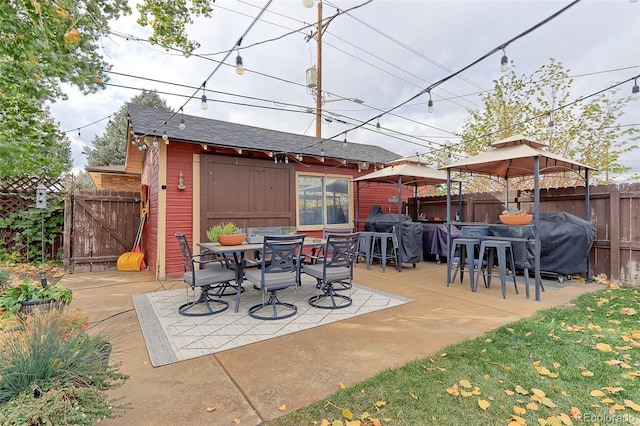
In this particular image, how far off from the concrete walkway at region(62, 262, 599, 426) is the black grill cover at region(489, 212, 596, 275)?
0.55m

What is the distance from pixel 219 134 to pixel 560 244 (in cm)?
→ 689

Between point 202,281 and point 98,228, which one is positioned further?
point 98,228

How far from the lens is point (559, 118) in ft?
28.2

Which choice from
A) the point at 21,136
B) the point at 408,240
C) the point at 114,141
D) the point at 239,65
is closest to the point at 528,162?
the point at 408,240

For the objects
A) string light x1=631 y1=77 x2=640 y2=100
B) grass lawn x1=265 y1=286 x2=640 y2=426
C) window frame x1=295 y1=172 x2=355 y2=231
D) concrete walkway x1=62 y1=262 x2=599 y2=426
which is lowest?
concrete walkway x1=62 y1=262 x2=599 y2=426

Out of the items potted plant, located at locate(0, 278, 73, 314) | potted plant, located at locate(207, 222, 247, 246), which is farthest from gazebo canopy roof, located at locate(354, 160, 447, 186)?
potted plant, located at locate(0, 278, 73, 314)

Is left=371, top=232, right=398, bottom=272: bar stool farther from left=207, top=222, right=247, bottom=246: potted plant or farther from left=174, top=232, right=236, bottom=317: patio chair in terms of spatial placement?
left=174, top=232, right=236, bottom=317: patio chair

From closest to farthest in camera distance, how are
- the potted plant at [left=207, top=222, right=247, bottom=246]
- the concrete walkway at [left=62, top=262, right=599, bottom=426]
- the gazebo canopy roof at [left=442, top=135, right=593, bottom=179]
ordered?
the concrete walkway at [left=62, top=262, right=599, bottom=426] → the potted plant at [left=207, top=222, right=247, bottom=246] → the gazebo canopy roof at [left=442, top=135, right=593, bottom=179]

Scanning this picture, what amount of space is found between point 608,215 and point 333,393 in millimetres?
5810

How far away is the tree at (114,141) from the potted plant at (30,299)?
17.7 meters

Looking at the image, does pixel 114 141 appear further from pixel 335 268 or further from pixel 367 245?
pixel 335 268

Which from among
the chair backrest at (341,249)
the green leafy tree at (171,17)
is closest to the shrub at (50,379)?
the chair backrest at (341,249)

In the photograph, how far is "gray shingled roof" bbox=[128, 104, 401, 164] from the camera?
562 cm

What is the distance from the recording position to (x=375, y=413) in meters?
1.74
